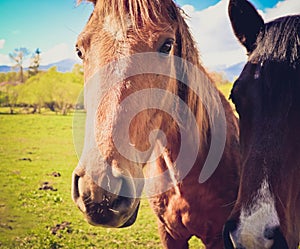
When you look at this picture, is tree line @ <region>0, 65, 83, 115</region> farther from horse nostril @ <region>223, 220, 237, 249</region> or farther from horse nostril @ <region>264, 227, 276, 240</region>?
horse nostril @ <region>264, 227, 276, 240</region>

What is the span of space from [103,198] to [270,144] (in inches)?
37.9

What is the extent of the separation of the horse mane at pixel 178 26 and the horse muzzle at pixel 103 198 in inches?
38.4

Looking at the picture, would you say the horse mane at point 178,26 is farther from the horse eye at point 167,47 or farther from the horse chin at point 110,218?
the horse chin at point 110,218

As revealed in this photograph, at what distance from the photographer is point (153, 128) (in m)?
2.53

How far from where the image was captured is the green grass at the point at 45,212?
18.6ft

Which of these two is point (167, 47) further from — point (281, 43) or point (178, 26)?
point (281, 43)

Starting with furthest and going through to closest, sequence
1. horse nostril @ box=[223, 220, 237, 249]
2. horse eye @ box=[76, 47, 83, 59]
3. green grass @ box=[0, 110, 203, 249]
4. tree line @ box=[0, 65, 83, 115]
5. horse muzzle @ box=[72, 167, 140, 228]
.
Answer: tree line @ box=[0, 65, 83, 115] < green grass @ box=[0, 110, 203, 249] < horse eye @ box=[76, 47, 83, 59] < horse muzzle @ box=[72, 167, 140, 228] < horse nostril @ box=[223, 220, 237, 249]

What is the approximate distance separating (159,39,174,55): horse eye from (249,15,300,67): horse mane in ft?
1.98

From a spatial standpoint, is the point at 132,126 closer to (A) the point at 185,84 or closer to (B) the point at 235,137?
(A) the point at 185,84

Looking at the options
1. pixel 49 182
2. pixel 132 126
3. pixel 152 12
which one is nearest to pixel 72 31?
pixel 152 12

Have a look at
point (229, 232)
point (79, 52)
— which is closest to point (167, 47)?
point (79, 52)

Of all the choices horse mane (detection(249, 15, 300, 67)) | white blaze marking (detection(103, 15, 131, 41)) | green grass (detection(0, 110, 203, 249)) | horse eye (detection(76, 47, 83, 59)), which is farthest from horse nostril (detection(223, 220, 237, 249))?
green grass (detection(0, 110, 203, 249))

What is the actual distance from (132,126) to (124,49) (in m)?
0.50

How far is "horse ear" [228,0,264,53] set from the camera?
7.63 feet
